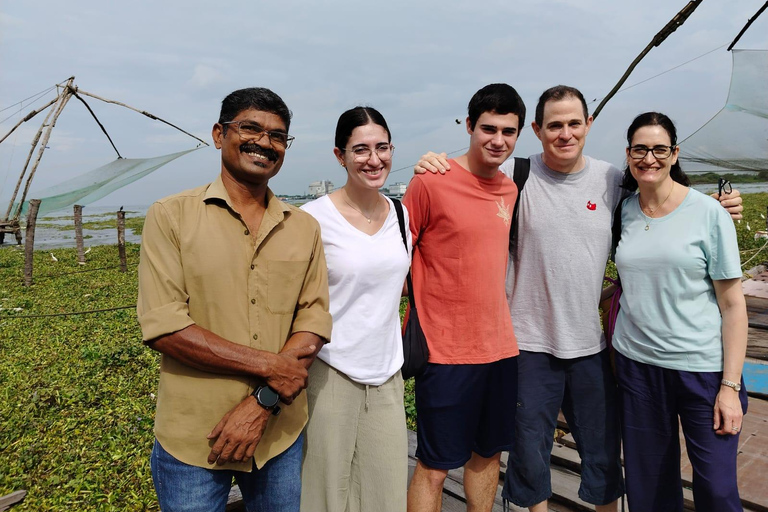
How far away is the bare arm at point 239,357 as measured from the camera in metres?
1.88

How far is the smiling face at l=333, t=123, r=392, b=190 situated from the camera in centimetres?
248

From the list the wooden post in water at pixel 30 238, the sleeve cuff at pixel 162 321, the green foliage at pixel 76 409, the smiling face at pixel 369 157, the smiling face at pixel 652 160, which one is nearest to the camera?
the sleeve cuff at pixel 162 321

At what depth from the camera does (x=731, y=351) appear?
2.43 m

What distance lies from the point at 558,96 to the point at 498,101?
366 millimetres

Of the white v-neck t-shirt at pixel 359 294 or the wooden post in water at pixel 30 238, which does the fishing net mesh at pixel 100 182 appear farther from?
the white v-neck t-shirt at pixel 359 294

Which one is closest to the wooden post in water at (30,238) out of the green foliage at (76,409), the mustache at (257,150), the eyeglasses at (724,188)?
the green foliage at (76,409)

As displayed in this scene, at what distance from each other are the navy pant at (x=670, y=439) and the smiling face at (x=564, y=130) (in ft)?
3.63

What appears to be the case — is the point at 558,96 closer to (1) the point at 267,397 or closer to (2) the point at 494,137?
(2) the point at 494,137

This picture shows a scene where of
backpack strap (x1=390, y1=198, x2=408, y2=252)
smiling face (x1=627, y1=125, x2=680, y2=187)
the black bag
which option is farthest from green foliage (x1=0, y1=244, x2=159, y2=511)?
smiling face (x1=627, y1=125, x2=680, y2=187)

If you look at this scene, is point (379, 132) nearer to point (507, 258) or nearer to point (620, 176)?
point (507, 258)

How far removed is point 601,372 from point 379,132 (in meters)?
1.77

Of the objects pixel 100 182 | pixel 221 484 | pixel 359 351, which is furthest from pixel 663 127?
pixel 100 182

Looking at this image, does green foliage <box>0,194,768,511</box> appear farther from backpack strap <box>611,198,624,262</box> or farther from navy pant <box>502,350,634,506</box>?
backpack strap <box>611,198,624,262</box>

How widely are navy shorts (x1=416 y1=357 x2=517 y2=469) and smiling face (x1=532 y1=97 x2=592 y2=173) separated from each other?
1.13 m
